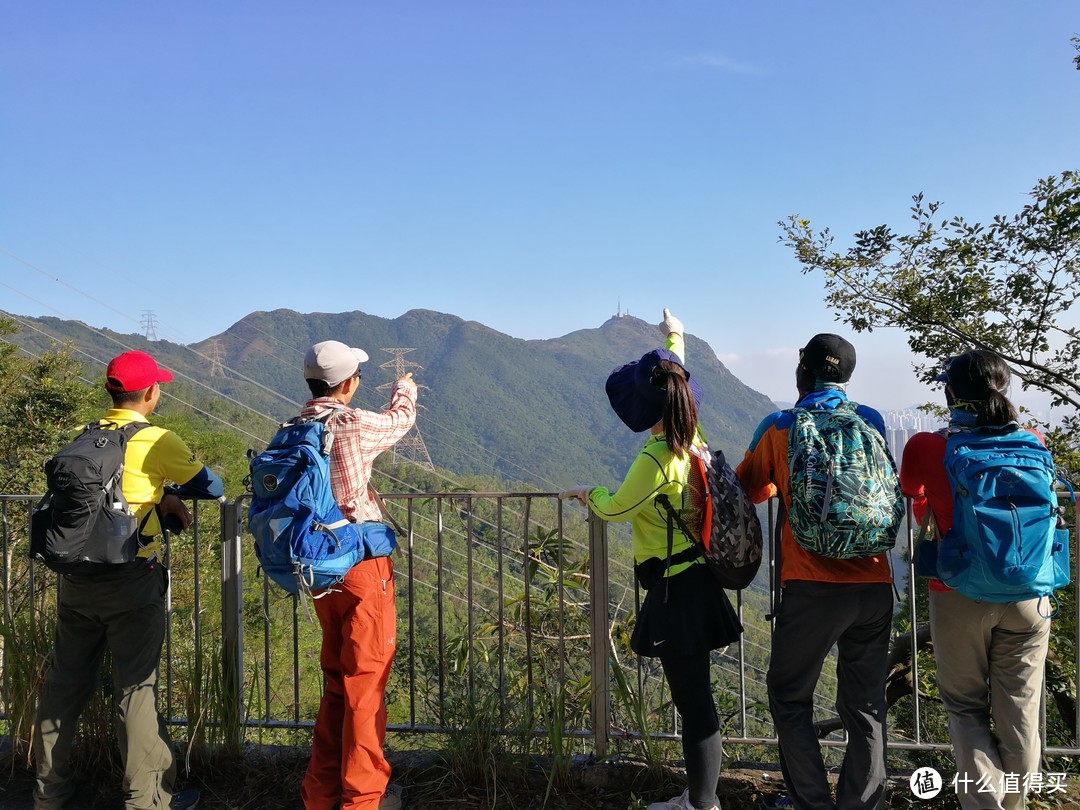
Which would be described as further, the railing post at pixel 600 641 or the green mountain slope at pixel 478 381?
the green mountain slope at pixel 478 381

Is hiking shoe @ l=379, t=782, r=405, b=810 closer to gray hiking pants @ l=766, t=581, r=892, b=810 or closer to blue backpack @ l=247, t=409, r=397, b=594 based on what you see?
blue backpack @ l=247, t=409, r=397, b=594

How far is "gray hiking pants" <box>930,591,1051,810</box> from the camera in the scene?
2.34 metres

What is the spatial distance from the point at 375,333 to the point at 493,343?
72.7ft

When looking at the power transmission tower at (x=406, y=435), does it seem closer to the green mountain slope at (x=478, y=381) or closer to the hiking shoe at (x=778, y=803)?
the hiking shoe at (x=778, y=803)

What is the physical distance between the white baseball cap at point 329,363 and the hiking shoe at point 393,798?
151cm

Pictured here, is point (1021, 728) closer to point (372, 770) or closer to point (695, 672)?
point (695, 672)

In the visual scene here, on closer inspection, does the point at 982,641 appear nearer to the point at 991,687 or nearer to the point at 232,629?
the point at 991,687

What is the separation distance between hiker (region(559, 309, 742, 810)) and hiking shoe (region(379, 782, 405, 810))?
103cm

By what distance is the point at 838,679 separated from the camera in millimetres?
2375

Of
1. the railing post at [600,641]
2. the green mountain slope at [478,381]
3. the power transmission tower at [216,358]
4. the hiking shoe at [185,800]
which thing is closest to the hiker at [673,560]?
the railing post at [600,641]

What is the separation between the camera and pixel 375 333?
134750 millimetres

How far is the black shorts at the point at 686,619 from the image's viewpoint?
2385 mm

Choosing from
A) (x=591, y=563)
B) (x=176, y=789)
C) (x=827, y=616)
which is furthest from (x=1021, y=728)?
(x=176, y=789)

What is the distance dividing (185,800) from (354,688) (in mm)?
961
